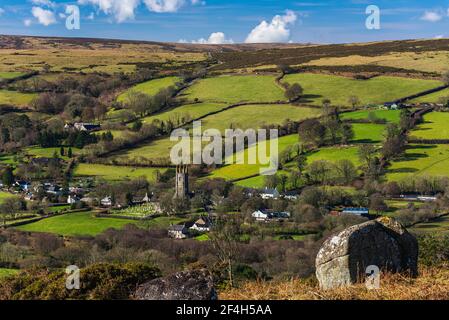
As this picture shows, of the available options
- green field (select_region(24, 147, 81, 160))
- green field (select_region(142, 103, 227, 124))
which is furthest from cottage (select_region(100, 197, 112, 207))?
green field (select_region(142, 103, 227, 124))

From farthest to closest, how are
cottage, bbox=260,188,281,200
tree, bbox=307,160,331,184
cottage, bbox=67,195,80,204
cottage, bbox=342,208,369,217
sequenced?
tree, bbox=307,160,331,184, cottage, bbox=67,195,80,204, cottage, bbox=260,188,281,200, cottage, bbox=342,208,369,217

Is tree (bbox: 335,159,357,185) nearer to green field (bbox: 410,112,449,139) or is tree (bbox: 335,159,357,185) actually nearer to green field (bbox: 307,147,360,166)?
green field (bbox: 307,147,360,166)

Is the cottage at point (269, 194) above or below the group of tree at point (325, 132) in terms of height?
below

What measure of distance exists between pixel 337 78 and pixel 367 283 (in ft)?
358

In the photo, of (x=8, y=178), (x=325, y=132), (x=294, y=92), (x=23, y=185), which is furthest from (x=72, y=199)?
(x=294, y=92)

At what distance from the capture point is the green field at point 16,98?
11678 cm

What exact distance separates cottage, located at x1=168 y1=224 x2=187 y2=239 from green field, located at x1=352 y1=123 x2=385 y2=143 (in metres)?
35.7

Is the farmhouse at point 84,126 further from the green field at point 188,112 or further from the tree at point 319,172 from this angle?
the tree at point 319,172

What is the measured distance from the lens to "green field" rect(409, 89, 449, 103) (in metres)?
95.1

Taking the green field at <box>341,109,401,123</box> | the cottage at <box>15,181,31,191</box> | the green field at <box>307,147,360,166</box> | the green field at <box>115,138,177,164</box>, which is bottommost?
the cottage at <box>15,181,31,191</box>

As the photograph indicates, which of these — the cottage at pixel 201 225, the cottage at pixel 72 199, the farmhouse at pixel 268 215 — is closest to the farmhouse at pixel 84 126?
the cottage at pixel 72 199

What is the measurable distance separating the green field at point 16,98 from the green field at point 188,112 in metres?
31.3
